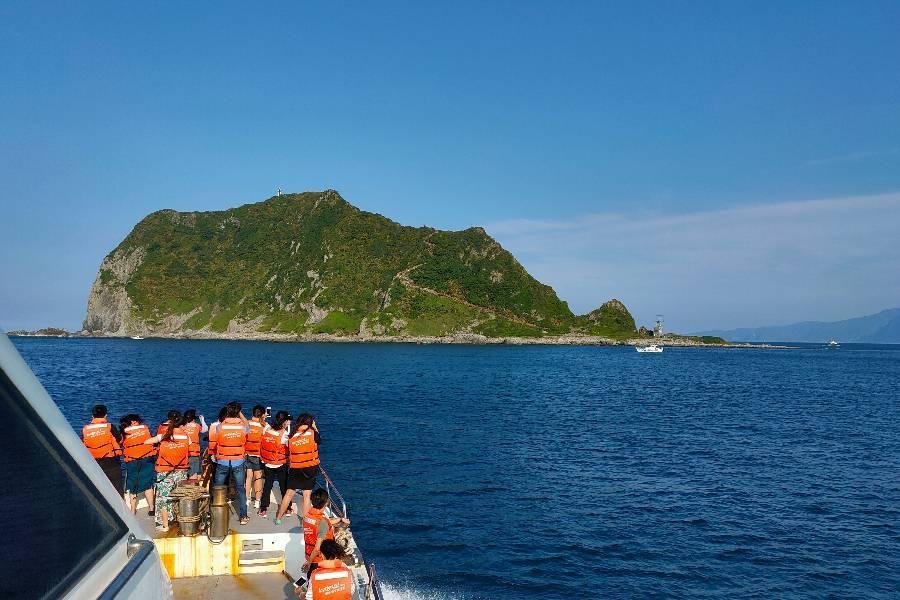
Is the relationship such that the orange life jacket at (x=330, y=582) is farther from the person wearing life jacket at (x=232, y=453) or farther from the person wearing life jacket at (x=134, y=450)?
the person wearing life jacket at (x=134, y=450)

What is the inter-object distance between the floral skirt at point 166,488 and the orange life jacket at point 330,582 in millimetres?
5032

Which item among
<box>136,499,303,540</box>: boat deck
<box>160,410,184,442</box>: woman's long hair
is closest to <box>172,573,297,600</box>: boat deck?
<box>136,499,303,540</box>: boat deck

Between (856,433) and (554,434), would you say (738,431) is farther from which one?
(554,434)

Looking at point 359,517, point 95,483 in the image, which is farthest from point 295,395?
point 95,483

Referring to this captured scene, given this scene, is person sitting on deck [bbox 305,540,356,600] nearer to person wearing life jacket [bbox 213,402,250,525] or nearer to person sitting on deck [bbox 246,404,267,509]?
person wearing life jacket [bbox 213,402,250,525]

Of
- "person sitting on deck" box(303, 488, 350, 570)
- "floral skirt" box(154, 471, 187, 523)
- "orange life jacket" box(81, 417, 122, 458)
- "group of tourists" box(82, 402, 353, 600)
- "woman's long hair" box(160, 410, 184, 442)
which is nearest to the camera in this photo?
"person sitting on deck" box(303, 488, 350, 570)

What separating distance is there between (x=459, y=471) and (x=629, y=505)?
917 cm

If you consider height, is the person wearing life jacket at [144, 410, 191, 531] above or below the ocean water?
above

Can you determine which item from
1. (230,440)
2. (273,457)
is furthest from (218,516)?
(273,457)

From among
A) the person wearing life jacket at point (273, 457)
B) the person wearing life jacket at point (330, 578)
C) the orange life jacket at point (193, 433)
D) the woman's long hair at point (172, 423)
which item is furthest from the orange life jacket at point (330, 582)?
the orange life jacket at point (193, 433)

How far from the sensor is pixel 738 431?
45.9 m

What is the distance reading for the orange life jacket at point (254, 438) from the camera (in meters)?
13.3

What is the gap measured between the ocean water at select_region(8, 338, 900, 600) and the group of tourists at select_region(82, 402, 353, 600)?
6822mm

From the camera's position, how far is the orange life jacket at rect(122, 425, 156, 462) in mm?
13203
